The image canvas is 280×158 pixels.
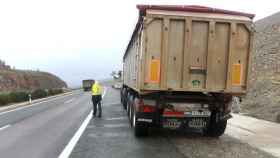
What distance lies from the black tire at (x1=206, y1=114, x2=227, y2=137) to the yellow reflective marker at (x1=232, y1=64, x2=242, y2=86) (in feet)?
4.30

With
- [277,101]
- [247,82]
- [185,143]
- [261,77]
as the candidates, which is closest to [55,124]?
[185,143]

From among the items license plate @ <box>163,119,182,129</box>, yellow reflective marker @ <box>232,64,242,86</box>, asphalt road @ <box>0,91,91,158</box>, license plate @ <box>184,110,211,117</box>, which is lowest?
asphalt road @ <box>0,91,91,158</box>

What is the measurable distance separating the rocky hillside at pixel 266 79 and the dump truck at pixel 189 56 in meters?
5.38

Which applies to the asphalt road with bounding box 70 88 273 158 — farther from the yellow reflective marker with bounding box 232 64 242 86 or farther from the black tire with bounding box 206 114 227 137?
the yellow reflective marker with bounding box 232 64 242 86

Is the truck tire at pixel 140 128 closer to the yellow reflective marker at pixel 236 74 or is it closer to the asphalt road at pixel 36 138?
Result: the asphalt road at pixel 36 138

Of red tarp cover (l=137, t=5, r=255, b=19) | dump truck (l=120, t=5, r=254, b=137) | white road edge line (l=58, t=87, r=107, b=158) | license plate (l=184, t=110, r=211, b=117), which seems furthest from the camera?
license plate (l=184, t=110, r=211, b=117)

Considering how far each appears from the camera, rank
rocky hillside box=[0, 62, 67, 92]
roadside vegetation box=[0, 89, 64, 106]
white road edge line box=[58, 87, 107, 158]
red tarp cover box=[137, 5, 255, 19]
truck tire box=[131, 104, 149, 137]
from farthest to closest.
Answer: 1. rocky hillside box=[0, 62, 67, 92]
2. roadside vegetation box=[0, 89, 64, 106]
3. truck tire box=[131, 104, 149, 137]
4. red tarp cover box=[137, 5, 255, 19]
5. white road edge line box=[58, 87, 107, 158]

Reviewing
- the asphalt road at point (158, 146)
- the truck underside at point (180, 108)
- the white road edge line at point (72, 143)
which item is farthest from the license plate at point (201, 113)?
the white road edge line at point (72, 143)

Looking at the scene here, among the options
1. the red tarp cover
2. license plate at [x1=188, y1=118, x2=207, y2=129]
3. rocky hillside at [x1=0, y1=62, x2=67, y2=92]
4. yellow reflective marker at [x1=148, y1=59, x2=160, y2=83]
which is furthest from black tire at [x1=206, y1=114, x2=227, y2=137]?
rocky hillside at [x1=0, y1=62, x2=67, y2=92]

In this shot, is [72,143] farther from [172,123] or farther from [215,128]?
[215,128]

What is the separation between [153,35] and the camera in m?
8.98

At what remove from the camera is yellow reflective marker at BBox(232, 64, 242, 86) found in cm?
927

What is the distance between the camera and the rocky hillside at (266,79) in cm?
1591

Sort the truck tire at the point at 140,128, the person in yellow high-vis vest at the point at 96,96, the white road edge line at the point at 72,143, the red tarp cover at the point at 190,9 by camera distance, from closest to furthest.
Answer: the white road edge line at the point at 72,143 → the red tarp cover at the point at 190,9 → the truck tire at the point at 140,128 → the person in yellow high-vis vest at the point at 96,96
